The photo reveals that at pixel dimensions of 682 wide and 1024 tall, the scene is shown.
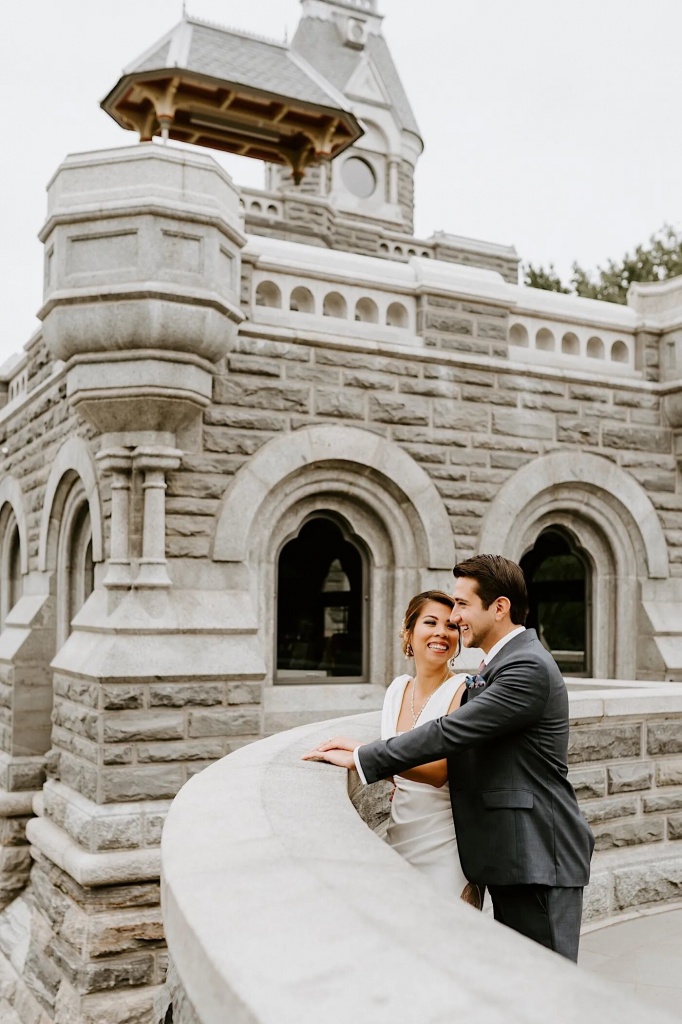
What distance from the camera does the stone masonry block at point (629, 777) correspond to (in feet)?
17.6

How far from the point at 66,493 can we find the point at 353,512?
3.02 m

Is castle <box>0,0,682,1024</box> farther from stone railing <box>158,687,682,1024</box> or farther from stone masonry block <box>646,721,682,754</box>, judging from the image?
stone railing <box>158,687,682,1024</box>

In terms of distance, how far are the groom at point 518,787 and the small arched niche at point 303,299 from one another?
6.77m

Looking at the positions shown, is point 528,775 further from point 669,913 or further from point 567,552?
point 567,552

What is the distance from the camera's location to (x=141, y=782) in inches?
307

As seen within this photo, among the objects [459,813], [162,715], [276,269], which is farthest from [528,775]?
[276,269]

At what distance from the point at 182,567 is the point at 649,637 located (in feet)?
16.2

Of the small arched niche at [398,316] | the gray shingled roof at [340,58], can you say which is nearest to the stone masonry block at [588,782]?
the small arched niche at [398,316]

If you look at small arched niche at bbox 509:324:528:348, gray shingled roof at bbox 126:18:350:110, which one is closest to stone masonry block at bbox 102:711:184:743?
small arched niche at bbox 509:324:528:348

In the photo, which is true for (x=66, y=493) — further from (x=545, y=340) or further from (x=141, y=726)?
(x=545, y=340)

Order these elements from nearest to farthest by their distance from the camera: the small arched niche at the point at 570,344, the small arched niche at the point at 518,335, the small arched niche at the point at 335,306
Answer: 1. the small arched niche at the point at 335,306
2. the small arched niche at the point at 518,335
3. the small arched niche at the point at 570,344

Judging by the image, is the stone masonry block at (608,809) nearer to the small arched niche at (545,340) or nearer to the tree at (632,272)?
the small arched niche at (545,340)

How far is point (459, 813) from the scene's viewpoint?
291 cm

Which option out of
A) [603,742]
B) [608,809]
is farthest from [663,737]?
[608,809]
